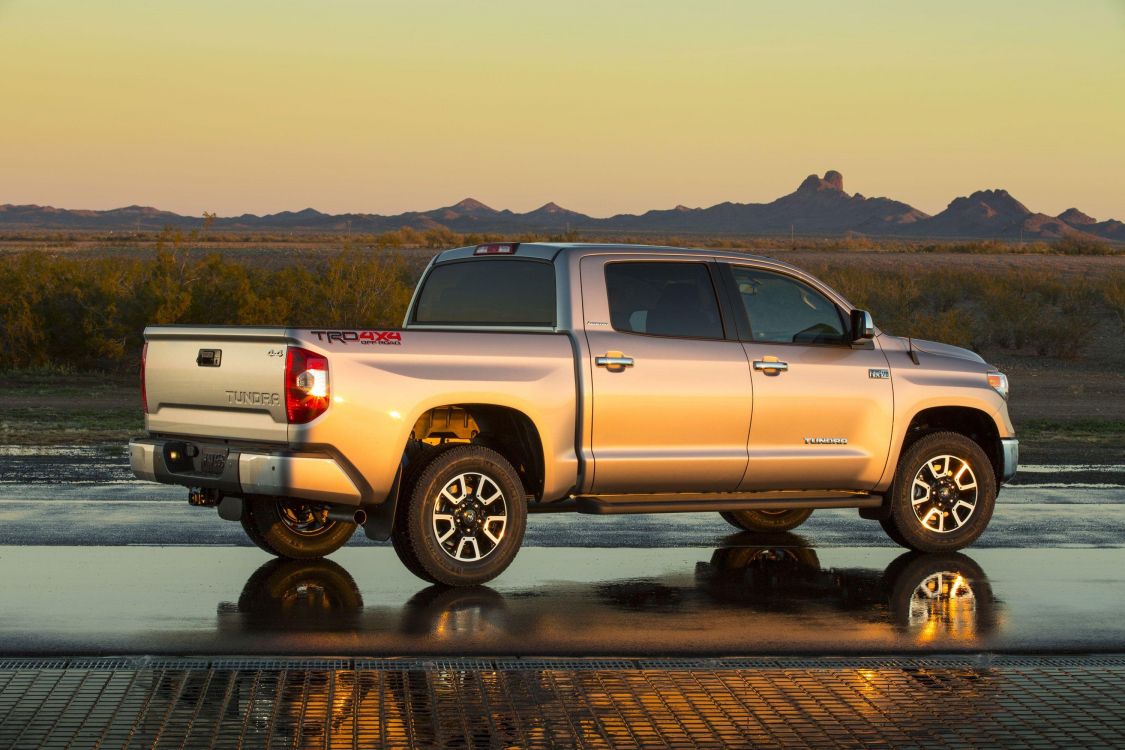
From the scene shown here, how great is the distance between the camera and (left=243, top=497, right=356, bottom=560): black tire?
1115cm

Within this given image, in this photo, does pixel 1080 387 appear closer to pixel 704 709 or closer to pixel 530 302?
pixel 530 302

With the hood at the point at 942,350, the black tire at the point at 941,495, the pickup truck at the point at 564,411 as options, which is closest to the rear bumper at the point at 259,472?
the pickup truck at the point at 564,411

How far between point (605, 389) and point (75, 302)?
23325 mm

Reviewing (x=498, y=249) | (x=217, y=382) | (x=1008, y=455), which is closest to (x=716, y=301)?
(x=498, y=249)

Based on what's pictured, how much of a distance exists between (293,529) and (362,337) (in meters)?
1.94

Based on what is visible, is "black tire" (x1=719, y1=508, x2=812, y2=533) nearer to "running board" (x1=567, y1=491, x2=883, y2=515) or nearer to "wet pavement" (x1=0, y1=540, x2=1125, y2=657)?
"wet pavement" (x1=0, y1=540, x2=1125, y2=657)

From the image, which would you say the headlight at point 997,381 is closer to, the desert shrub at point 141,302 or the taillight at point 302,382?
the taillight at point 302,382

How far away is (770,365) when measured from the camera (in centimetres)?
1130

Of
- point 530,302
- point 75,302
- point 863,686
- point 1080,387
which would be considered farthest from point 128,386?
point 863,686

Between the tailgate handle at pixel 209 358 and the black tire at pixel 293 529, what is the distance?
1.16 meters

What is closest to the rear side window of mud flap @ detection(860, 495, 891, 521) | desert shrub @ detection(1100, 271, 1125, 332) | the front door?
the front door

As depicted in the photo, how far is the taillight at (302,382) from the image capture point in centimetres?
969

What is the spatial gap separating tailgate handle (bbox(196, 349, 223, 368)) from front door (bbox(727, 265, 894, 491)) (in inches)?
133

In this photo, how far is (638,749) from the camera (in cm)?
642
